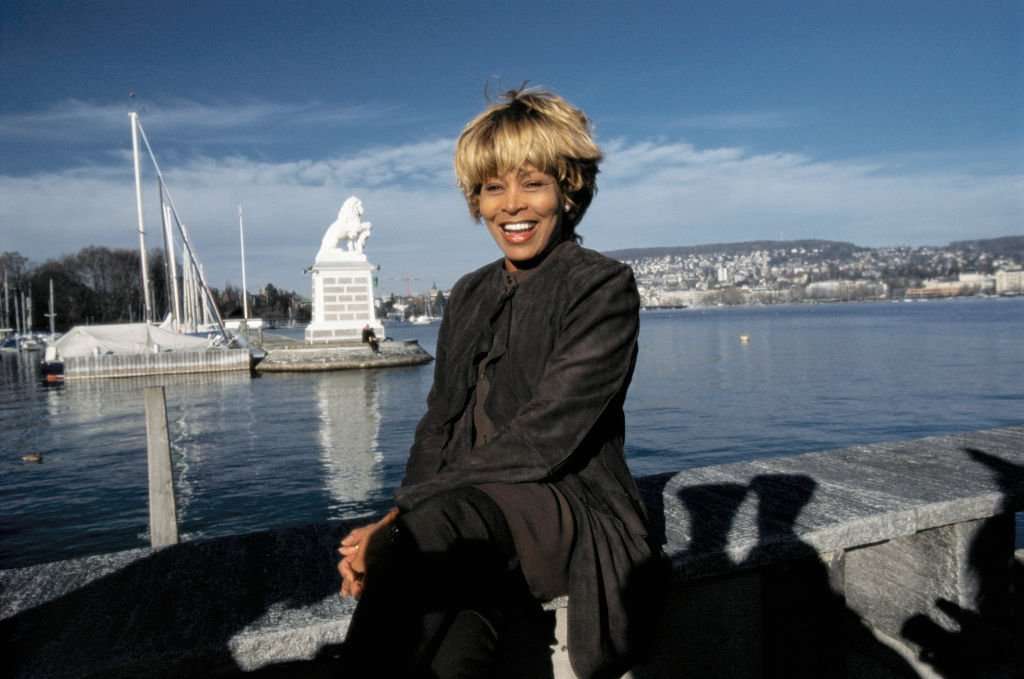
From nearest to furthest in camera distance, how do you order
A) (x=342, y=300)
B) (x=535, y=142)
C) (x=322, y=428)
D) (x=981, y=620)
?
(x=535, y=142) < (x=981, y=620) < (x=322, y=428) < (x=342, y=300)

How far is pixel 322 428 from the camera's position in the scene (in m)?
18.6

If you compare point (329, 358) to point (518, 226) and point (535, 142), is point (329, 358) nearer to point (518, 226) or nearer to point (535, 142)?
point (518, 226)

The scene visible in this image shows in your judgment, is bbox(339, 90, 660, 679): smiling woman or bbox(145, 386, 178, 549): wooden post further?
bbox(145, 386, 178, 549): wooden post

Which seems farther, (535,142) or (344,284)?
(344,284)

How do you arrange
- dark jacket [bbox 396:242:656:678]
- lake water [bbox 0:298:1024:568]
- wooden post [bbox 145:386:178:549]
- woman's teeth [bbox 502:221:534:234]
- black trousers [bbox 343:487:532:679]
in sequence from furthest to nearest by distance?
1. lake water [bbox 0:298:1024:568]
2. wooden post [bbox 145:386:178:549]
3. woman's teeth [bbox 502:221:534:234]
4. dark jacket [bbox 396:242:656:678]
5. black trousers [bbox 343:487:532:679]

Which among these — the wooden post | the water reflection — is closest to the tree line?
the water reflection

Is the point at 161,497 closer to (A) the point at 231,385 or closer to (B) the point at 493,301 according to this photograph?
(B) the point at 493,301

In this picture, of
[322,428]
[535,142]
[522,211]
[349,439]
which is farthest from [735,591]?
[322,428]

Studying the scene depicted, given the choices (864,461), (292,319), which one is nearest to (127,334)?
(864,461)

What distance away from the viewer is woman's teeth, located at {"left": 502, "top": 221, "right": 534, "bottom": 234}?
2211mm

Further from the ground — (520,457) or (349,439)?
(520,457)

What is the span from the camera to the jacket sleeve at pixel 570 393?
1.80 meters

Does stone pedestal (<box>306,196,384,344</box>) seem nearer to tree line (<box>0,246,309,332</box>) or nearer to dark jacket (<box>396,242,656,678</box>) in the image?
dark jacket (<box>396,242,656,678</box>)

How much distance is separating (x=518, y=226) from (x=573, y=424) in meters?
0.66
